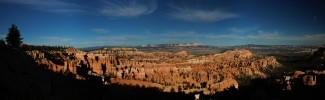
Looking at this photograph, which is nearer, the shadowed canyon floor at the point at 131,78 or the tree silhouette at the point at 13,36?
the shadowed canyon floor at the point at 131,78

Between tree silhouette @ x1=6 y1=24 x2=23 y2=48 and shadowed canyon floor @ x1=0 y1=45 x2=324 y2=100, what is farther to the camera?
tree silhouette @ x1=6 y1=24 x2=23 y2=48

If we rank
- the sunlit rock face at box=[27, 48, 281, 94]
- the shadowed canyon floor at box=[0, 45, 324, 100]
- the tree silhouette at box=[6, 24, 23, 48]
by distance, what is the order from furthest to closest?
the sunlit rock face at box=[27, 48, 281, 94] → the tree silhouette at box=[6, 24, 23, 48] → the shadowed canyon floor at box=[0, 45, 324, 100]

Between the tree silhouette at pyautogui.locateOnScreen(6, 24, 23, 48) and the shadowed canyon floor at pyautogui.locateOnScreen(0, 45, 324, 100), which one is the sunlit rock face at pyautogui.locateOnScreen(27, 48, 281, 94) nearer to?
the shadowed canyon floor at pyautogui.locateOnScreen(0, 45, 324, 100)

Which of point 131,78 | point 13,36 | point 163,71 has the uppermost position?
point 13,36

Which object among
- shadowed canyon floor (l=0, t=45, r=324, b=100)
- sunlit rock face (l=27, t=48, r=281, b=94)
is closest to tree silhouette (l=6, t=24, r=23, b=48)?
shadowed canyon floor (l=0, t=45, r=324, b=100)

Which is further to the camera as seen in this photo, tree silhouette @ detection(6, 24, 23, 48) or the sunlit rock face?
the sunlit rock face

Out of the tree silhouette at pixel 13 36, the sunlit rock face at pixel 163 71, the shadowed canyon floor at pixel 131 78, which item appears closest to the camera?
the shadowed canyon floor at pixel 131 78

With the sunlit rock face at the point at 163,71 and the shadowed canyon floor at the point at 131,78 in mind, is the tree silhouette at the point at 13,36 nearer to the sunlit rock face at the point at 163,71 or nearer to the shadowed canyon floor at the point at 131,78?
the shadowed canyon floor at the point at 131,78

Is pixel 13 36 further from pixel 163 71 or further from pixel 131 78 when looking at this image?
pixel 163 71

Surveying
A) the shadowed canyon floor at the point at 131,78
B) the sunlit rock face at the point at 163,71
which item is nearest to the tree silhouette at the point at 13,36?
the shadowed canyon floor at the point at 131,78

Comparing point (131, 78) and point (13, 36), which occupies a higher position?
point (13, 36)

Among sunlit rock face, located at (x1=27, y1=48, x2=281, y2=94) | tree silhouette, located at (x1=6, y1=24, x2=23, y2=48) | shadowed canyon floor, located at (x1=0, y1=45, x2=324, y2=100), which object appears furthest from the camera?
sunlit rock face, located at (x1=27, y1=48, x2=281, y2=94)

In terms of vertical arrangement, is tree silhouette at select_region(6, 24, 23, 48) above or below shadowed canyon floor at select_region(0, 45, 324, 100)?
above

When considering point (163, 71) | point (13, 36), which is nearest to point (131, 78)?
point (163, 71)
